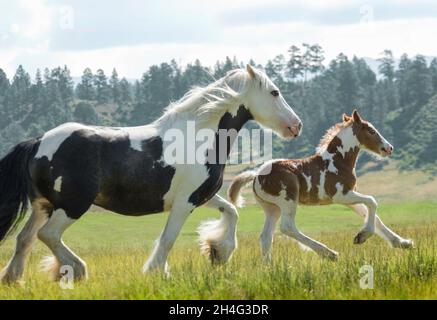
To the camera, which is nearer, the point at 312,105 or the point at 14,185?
the point at 14,185

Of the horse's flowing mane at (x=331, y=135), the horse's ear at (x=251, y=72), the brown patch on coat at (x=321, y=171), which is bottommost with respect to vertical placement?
the brown patch on coat at (x=321, y=171)

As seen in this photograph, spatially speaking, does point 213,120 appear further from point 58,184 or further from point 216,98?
point 58,184

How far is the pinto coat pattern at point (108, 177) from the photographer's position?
1083 cm

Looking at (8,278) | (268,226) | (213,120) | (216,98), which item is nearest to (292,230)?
(268,226)

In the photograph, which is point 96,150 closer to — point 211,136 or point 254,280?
point 211,136

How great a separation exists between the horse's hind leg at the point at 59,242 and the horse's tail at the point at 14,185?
38 centimetres

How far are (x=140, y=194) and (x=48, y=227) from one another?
3.95 ft

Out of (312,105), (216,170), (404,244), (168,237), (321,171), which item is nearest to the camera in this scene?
(168,237)

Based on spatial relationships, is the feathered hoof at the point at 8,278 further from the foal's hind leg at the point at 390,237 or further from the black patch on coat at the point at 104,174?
the foal's hind leg at the point at 390,237

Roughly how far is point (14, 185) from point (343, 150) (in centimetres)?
701

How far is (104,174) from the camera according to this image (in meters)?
11.0

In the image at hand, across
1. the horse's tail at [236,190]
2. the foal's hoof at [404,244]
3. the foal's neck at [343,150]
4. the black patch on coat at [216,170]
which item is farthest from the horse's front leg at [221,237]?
the foal's neck at [343,150]

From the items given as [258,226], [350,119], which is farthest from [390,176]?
[350,119]

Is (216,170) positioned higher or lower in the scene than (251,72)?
lower
